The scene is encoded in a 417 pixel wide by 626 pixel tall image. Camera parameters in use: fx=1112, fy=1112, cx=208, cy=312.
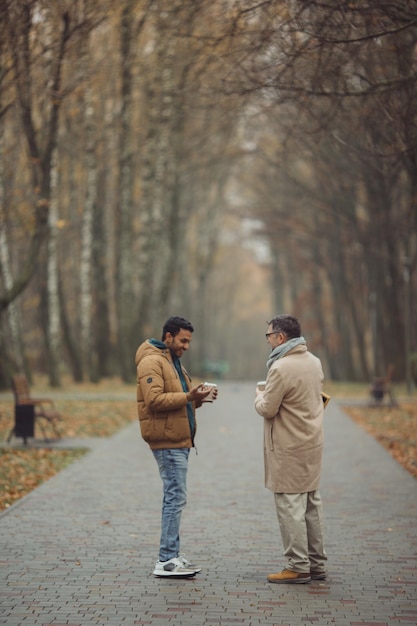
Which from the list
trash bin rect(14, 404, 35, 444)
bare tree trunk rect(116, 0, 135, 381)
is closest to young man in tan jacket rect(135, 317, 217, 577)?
trash bin rect(14, 404, 35, 444)

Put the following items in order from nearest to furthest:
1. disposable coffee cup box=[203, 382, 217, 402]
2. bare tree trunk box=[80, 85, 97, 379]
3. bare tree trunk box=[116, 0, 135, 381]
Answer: disposable coffee cup box=[203, 382, 217, 402] → bare tree trunk box=[80, 85, 97, 379] → bare tree trunk box=[116, 0, 135, 381]

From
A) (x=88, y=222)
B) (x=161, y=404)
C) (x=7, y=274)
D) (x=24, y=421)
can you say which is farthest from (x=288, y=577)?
(x=88, y=222)

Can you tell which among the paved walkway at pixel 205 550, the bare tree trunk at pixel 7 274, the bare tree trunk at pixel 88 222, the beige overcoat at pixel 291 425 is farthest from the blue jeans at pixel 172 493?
the bare tree trunk at pixel 88 222

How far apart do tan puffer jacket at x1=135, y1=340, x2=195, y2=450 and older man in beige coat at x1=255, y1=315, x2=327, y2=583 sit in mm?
564

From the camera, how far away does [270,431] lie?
26.1ft

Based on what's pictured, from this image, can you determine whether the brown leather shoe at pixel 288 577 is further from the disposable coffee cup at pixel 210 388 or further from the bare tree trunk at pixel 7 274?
the bare tree trunk at pixel 7 274

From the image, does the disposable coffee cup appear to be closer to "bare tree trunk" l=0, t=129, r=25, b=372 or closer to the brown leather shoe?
the brown leather shoe

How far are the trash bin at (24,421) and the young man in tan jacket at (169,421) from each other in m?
9.15

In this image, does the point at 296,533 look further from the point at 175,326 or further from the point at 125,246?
the point at 125,246

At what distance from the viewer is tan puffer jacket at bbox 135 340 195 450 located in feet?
25.7

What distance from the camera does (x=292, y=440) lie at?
7879 mm

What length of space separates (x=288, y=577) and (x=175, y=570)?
2.65 ft

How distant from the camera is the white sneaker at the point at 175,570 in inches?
312

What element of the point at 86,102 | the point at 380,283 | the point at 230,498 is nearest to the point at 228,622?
the point at 230,498
